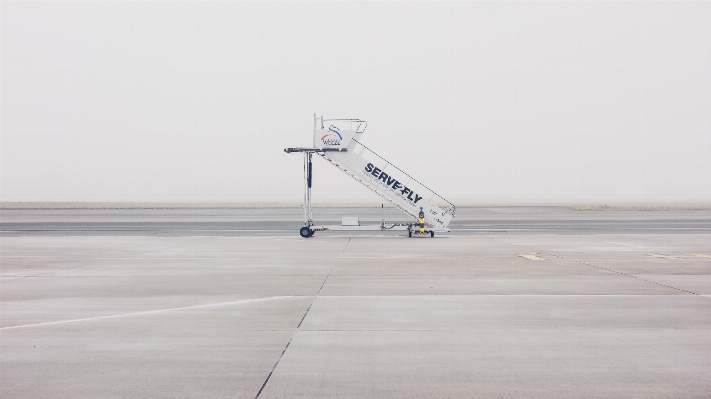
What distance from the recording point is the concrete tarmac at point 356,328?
679cm

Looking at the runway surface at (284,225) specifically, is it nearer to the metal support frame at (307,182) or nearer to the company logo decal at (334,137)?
the metal support frame at (307,182)

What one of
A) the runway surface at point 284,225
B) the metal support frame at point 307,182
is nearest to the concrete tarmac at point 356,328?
the metal support frame at point 307,182

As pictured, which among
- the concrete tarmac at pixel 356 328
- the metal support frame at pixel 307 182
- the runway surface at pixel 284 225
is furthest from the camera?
the runway surface at pixel 284 225

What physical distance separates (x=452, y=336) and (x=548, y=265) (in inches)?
398

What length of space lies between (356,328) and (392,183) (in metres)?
20.5

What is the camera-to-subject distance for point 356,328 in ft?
31.4

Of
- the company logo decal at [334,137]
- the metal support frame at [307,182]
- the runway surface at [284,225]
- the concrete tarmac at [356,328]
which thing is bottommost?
the runway surface at [284,225]

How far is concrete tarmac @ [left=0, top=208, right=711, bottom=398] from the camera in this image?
6785 millimetres

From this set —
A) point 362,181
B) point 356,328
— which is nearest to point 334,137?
point 362,181

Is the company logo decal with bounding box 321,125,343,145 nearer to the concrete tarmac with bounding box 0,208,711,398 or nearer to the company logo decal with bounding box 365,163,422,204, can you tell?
the company logo decal with bounding box 365,163,422,204

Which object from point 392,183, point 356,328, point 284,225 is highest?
point 392,183

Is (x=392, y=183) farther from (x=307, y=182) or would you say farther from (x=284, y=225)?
(x=284, y=225)

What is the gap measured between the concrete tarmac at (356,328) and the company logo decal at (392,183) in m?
10.4

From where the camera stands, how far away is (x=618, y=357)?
7.79 m
